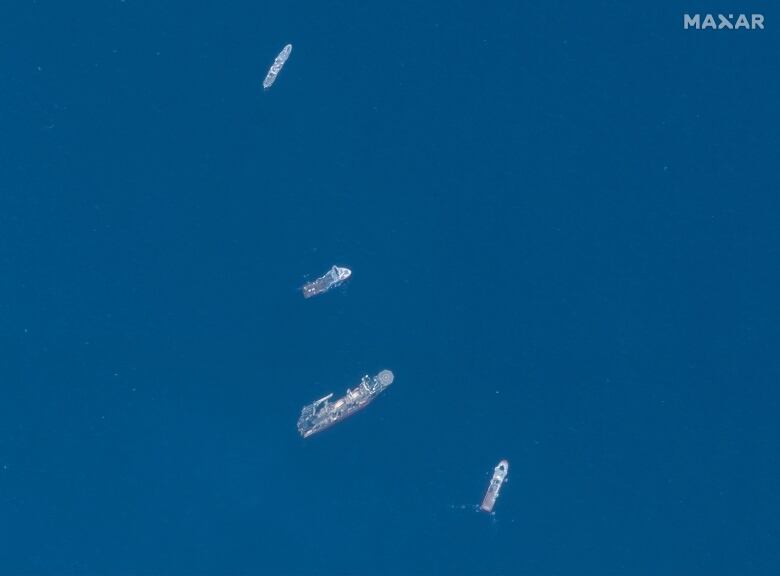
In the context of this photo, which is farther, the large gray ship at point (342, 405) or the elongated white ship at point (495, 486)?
the large gray ship at point (342, 405)

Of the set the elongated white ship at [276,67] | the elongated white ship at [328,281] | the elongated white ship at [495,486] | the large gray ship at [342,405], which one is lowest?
the elongated white ship at [495,486]

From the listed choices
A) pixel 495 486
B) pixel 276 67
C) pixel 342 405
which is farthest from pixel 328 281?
pixel 495 486

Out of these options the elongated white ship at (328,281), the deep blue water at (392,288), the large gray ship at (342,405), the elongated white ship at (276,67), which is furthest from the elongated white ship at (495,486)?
the elongated white ship at (276,67)

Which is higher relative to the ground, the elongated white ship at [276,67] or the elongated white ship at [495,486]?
the elongated white ship at [276,67]

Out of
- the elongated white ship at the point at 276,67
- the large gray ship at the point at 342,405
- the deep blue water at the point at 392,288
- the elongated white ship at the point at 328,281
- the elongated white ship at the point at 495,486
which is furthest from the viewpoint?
the elongated white ship at the point at 276,67

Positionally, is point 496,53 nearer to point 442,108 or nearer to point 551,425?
point 442,108

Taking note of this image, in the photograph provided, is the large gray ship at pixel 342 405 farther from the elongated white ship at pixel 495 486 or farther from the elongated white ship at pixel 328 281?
the elongated white ship at pixel 495 486
